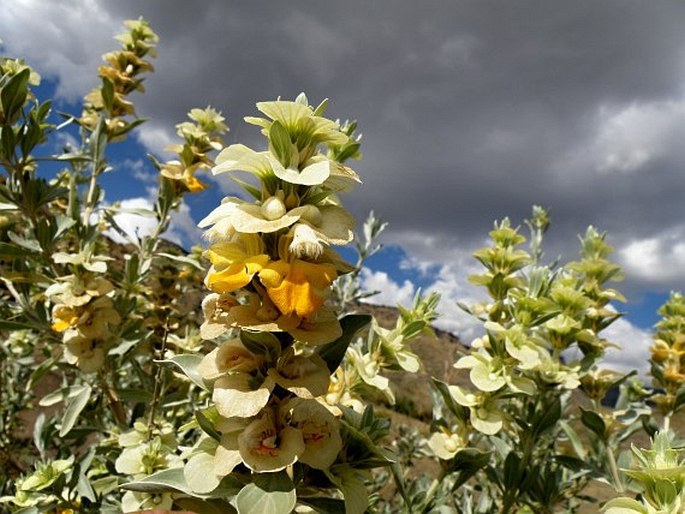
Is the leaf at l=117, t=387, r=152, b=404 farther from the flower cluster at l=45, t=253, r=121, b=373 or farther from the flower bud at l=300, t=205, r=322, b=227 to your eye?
the flower bud at l=300, t=205, r=322, b=227

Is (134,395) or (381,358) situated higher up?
(381,358)

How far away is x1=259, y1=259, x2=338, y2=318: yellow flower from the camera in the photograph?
959 millimetres

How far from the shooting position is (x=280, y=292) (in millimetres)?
961

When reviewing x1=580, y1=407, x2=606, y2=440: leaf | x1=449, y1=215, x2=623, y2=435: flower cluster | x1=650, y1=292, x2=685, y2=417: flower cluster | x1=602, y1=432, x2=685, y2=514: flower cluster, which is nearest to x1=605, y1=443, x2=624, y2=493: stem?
x1=580, y1=407, x2=606, y2=440: leaf

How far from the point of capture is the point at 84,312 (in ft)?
7.36

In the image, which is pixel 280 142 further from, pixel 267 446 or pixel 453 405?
pixel 453 405

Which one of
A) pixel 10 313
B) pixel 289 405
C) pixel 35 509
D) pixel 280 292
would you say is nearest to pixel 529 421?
pixel 289 405

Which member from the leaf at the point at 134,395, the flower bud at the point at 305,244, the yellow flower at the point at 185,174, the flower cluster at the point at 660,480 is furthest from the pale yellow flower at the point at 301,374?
the yellow flower at the point at 185,174

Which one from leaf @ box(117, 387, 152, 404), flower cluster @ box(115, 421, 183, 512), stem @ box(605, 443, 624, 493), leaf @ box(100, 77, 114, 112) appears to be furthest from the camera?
leaf @ box(100, 77, 114, 112)

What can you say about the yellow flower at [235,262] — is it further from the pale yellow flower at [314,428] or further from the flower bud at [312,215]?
the pale yellow flower at [314,428]

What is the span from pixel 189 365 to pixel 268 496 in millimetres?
355

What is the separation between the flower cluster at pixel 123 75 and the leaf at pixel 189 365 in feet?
7.16

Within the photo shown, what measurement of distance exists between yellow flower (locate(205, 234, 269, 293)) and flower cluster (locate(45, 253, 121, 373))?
4.66ft

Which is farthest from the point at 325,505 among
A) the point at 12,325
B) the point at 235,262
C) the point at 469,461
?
the point at 12,325
